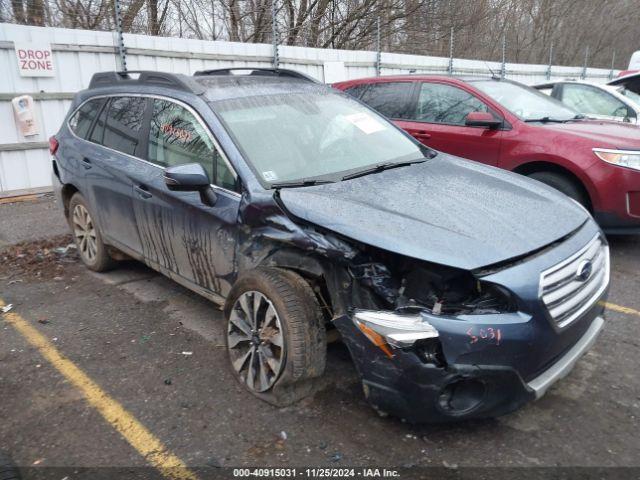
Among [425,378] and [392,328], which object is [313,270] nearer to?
[392,328]

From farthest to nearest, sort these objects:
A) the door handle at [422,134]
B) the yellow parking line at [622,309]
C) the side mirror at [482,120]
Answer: the door handle at [422,134], the side mirror at [482,120], the yellow parking line at [622,309]

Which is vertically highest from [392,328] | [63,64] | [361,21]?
[361,21]

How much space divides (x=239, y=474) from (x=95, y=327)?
2042 mm

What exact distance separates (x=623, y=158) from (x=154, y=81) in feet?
13.4

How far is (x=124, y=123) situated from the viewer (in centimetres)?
423

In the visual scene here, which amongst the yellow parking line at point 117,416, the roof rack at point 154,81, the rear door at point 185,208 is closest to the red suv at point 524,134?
the roof rack at point 154,81

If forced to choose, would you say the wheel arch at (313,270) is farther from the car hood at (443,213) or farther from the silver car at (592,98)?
the silver car at (592,98)

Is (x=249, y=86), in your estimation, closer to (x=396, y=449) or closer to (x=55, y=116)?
(x=396, y=449)

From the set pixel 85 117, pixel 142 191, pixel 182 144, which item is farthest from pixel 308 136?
pixel 85 117

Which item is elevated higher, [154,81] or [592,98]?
[154,81]

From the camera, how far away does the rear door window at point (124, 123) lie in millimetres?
4051

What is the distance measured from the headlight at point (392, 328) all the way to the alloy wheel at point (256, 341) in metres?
0.54

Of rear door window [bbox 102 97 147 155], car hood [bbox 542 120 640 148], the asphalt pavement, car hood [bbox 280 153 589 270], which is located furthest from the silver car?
rear door window [bbox 102 97 147 155]

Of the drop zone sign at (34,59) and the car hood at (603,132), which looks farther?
the drop zone sign at (34,59)
